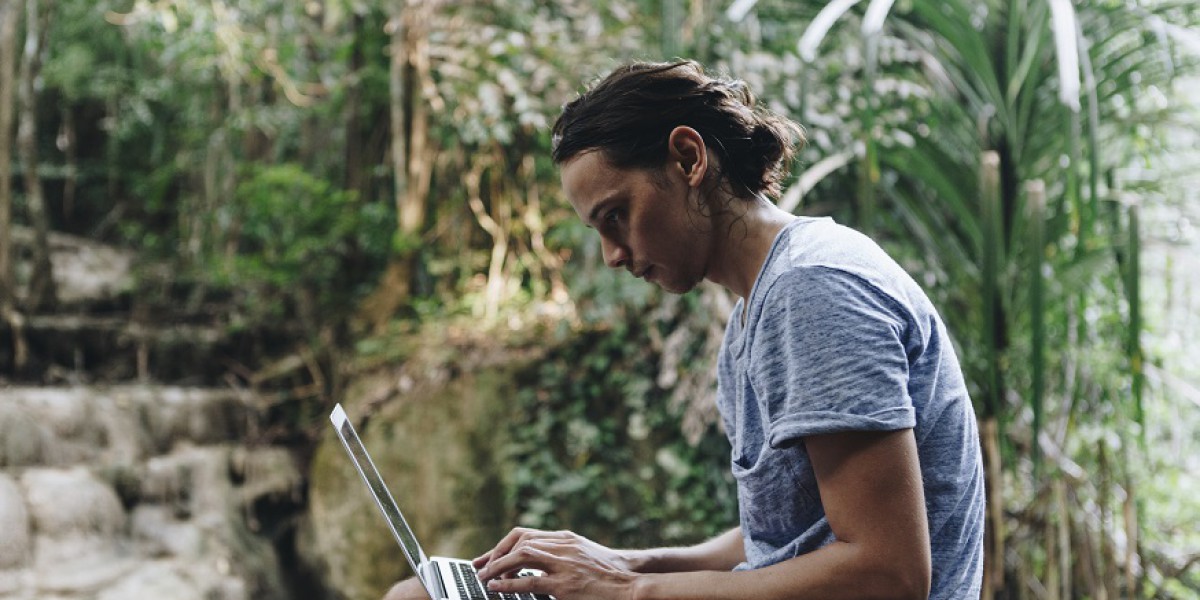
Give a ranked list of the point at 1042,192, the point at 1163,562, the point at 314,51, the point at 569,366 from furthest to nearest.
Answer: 1. the point at 314,51
2. the point at 569,366
3. the point at 1163,562
4. the point at 1042,192

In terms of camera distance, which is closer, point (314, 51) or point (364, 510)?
point (364, 510)

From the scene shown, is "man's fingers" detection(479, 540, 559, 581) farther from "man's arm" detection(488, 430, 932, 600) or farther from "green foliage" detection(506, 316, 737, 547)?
"green foliage" detection(506, 316, 737, 547)

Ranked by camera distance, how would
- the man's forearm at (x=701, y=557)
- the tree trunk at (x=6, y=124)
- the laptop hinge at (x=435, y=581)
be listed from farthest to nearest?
1. the tree trunk at (x=6, y=124)
2. the man's forearm at (x=701, y=557)
3. the laptop hinge at (x=435, y=581)

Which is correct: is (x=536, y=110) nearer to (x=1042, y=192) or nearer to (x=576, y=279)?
(x=576, y=279)

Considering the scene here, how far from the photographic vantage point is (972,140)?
6.58 feet

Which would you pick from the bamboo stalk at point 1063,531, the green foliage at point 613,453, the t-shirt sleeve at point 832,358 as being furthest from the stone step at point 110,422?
the t-shirt sleeve at point 832,358

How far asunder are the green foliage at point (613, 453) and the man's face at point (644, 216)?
195cm

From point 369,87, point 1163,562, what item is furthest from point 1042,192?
point 369,87

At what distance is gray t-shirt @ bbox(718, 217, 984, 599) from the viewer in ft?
2.57

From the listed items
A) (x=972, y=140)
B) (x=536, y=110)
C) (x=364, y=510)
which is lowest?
(x=364, y=510)

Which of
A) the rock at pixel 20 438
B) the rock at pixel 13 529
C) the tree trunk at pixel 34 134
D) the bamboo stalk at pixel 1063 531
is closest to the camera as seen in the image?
the bamboo stalk at pixel 1063 531

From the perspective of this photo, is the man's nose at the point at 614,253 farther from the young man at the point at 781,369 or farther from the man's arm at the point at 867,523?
the man's arm at the point at 867,523

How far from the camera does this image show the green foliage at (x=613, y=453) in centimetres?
297

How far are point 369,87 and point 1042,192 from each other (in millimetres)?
3521
